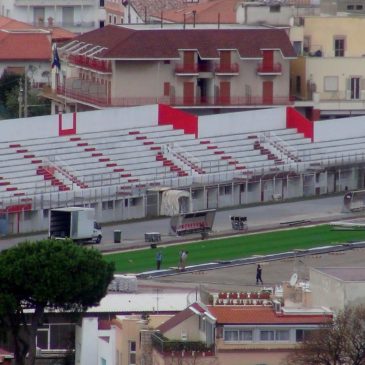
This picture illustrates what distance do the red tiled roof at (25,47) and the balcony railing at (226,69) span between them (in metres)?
23.3

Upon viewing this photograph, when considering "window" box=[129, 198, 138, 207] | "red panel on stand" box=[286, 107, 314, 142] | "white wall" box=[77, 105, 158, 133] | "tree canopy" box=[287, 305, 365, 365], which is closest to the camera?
"tree canopy" box=[287, 305, 365, 365]

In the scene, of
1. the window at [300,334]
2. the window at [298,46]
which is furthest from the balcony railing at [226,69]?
the window at [300,334]

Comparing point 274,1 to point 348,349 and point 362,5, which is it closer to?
point 362,5

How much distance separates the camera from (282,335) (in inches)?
2411

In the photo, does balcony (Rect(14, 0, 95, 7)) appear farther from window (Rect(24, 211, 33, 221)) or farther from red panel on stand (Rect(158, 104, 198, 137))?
window (Rect(24, 211, 33, 221))

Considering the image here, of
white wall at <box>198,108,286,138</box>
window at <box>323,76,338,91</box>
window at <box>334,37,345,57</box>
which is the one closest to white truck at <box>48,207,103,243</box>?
white wall at <box>198,108,286,138</box>

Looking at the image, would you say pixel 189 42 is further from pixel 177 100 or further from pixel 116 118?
pixel 116 118

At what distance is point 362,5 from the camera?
132 m

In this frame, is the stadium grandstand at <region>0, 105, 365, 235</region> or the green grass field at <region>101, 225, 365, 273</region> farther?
the stadium grandstand at <region>0, 105, 365, 235</region>

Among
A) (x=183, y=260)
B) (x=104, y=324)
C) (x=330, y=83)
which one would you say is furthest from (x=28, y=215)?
(x=330, y=83)

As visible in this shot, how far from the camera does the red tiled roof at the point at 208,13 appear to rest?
456ft

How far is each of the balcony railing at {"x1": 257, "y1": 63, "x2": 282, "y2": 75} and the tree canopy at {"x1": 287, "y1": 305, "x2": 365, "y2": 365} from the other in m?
58.7

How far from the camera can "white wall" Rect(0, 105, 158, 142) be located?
9931 cm

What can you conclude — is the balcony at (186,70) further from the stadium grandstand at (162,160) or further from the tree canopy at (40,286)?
the tree canopy at (40,286)
